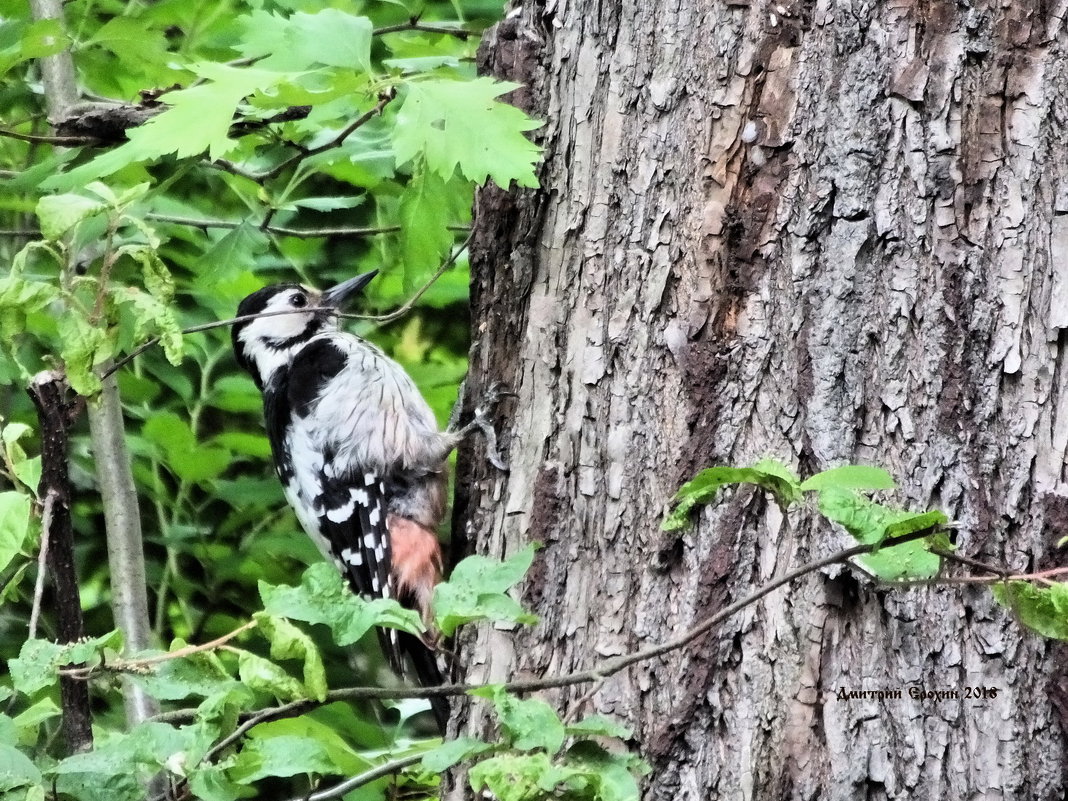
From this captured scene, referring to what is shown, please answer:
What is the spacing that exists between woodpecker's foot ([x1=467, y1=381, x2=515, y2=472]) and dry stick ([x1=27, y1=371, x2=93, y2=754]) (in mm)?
809

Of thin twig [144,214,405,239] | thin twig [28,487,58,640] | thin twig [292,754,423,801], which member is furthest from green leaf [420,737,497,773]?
thin twig [144,214,405,239]

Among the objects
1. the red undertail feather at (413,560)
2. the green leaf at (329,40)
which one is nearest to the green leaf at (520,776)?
the green leaf at (329,40)

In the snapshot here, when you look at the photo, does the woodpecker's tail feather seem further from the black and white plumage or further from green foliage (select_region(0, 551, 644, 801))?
green foliage (select_region(0, 551, 644, 801))

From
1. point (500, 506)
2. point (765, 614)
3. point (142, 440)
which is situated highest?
point (142, 440)

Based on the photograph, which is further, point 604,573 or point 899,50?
point 604,573

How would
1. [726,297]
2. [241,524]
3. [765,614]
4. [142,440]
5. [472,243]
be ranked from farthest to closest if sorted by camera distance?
1. [241,524]
2. [142,440]
3. [472,243]
4. [726,297]
5. [765,614]

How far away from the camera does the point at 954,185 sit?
5.69 ft

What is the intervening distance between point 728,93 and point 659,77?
13 cm

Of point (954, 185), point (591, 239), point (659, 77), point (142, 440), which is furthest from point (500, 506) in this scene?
point (142, 440)

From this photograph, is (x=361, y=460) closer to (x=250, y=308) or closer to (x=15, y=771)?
(x=250, y=308)

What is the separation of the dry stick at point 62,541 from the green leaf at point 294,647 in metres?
0.37

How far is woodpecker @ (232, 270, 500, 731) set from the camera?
3328 mm

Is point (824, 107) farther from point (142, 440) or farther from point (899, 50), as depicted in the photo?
point (142, 440)

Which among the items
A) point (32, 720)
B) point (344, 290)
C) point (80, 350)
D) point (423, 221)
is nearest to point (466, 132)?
point (423, 221)
